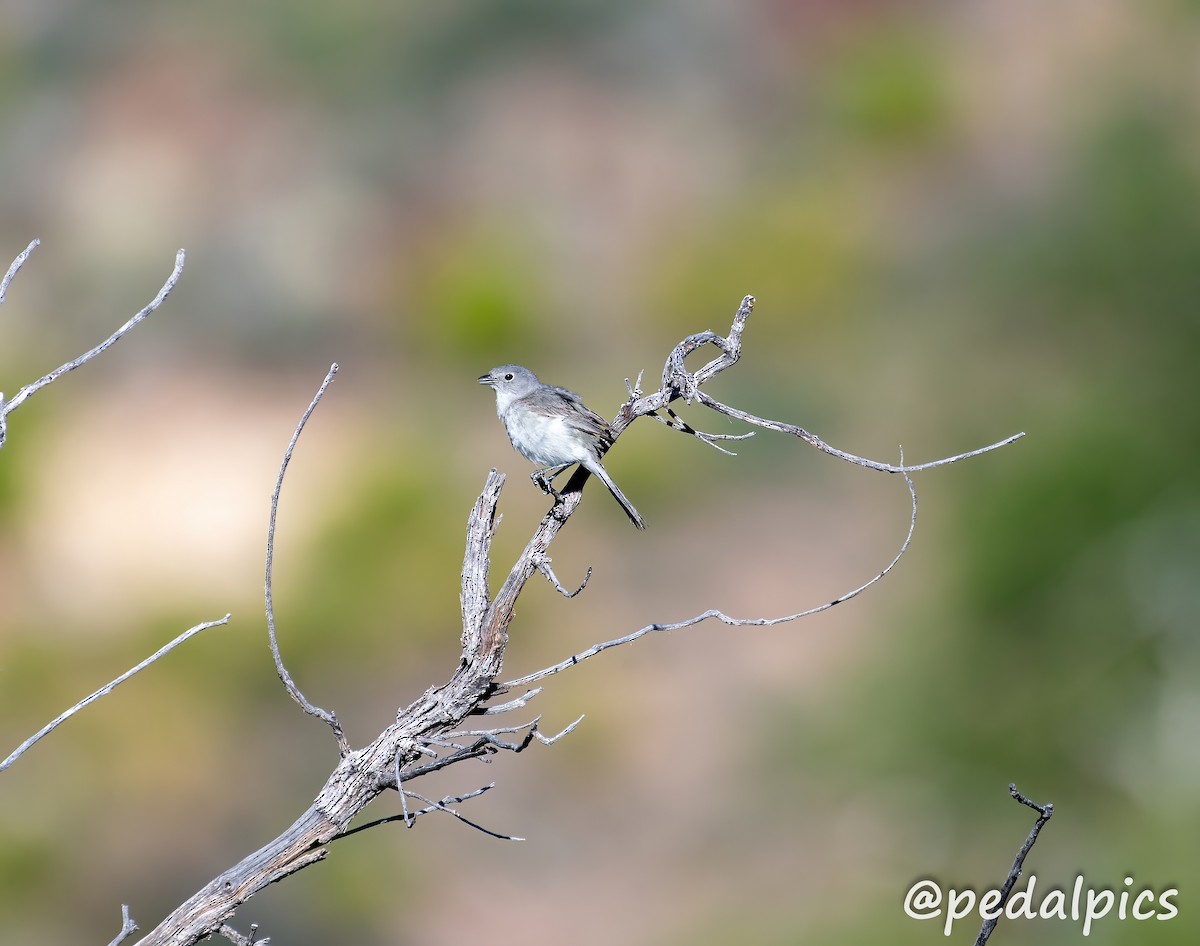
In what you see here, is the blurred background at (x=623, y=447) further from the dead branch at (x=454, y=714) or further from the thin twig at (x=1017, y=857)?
the dead branch at (x=454, y=714)

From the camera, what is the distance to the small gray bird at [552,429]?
6.92 meters

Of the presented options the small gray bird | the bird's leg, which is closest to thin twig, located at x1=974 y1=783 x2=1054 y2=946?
the small gray bird

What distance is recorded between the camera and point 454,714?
4711mm

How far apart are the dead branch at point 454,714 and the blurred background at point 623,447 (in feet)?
32.9

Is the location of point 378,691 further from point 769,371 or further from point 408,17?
point 408,17

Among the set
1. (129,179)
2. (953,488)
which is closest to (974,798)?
(953,488)

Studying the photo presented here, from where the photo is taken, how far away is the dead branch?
4.34 metres

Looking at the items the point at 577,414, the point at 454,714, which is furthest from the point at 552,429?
the point at 454,714

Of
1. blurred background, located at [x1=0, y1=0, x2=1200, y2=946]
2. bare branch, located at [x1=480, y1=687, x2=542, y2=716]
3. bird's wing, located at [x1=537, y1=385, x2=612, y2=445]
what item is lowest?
bare branch, located at [x1=480, y1=687, x2=542, y2=716]

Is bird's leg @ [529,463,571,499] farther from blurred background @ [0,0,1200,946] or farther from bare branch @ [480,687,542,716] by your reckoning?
blurred background @ [0,0,1200,946]

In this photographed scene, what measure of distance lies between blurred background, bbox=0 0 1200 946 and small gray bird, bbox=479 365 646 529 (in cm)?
842

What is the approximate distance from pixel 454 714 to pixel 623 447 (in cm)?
1550

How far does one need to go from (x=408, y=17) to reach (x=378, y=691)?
1410cm

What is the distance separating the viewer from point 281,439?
20.2m
